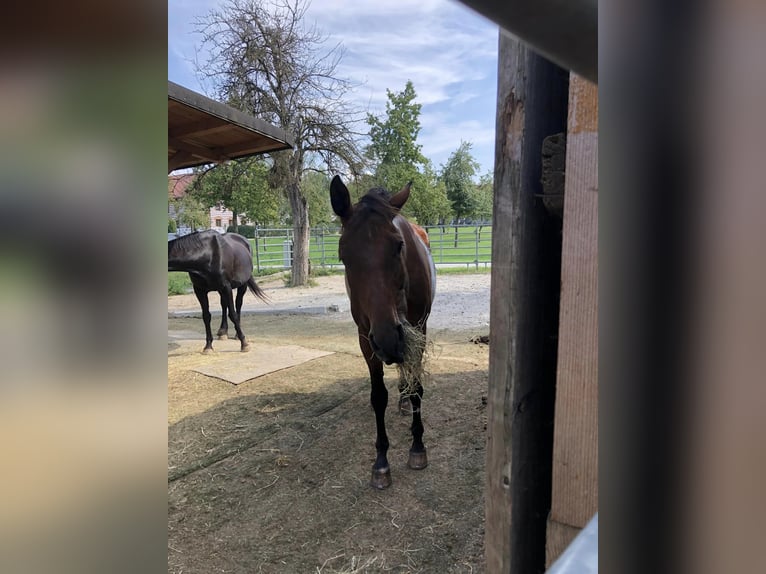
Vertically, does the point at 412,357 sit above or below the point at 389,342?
below

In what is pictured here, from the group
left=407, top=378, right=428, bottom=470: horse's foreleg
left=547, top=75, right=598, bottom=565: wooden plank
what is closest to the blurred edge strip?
left=547, top=75, right=598, bottom=565: wooden plank

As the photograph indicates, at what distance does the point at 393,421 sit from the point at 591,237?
3128mm

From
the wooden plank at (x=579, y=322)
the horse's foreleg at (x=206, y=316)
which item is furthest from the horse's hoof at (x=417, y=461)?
the horse's foreleg at (x=206, y=316)

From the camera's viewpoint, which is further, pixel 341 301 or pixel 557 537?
pixel 341 301

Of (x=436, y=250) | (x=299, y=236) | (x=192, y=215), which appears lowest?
(x=436, y=250)

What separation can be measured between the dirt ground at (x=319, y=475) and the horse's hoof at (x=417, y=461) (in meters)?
0.05

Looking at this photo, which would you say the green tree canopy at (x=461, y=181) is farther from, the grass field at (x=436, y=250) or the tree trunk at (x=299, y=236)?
the tree trunk at (x=299, y=236)

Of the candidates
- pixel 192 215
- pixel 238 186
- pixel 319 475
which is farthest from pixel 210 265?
pixel 192 215

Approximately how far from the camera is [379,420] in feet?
9.28

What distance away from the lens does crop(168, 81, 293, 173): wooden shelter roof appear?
337 centimetres

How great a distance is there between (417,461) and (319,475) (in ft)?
2.09

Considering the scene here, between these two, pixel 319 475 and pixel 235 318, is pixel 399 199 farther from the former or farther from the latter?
pixel 235 318
